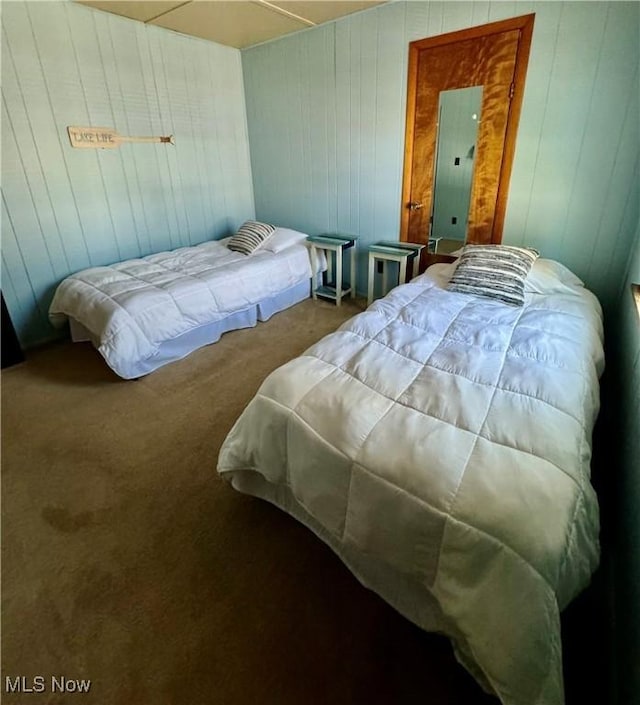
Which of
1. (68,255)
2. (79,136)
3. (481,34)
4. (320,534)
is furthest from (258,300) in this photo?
(481,34)

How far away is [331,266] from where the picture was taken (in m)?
4.09

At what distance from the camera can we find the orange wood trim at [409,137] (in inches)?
114

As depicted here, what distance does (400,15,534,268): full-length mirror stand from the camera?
256cm

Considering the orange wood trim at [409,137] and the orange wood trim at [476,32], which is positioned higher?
the orange wood trim at [476,32]

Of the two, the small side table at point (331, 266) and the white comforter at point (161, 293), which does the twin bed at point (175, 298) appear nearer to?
the white comforter at point (161, 293)

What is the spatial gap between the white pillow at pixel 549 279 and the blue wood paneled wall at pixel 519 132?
259mm

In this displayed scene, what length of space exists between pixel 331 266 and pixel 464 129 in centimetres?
173

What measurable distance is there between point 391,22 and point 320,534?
352 centimetres

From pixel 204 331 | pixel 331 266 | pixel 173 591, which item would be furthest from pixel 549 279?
pixel 173 591

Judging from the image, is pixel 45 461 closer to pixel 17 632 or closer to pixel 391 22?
pixel 17 632

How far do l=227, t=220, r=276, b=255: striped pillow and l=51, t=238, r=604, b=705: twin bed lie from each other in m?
1.85
